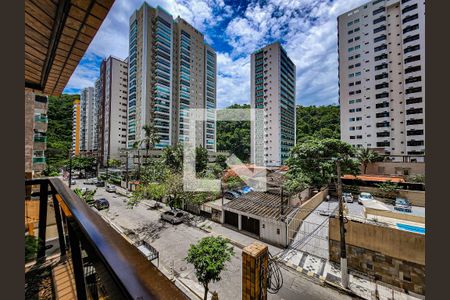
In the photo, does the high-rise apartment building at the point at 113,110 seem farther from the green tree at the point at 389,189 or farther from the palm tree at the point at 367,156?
the green tree at the point at 389,189

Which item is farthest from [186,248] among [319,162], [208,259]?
[319,162]

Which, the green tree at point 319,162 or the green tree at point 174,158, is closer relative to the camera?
the green tree at point 319,162

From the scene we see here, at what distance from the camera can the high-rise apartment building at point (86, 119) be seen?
46406mm

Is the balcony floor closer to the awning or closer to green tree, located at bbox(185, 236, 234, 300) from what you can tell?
the awning

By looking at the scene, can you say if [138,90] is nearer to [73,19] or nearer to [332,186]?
[332,186]

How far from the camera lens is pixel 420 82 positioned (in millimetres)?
24859

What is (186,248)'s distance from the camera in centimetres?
928

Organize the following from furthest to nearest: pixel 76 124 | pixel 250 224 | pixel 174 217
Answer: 1. pixel 76 124
2. pixel 174 217
3. pixel 250 224

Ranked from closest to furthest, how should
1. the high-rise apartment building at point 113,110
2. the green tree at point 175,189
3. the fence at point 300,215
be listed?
1. the fence at point 300,215
2. the green tree at point 175,189
3. the high-rise apartment building at point 113,110

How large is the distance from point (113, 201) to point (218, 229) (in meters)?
11.7

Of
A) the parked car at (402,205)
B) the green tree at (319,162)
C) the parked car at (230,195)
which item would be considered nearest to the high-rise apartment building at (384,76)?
the parked car at (402,205)

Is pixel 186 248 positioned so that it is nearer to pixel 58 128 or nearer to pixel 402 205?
pixel 402 205

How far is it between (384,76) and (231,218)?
32.8m

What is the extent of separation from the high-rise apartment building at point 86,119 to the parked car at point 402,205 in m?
55.4
